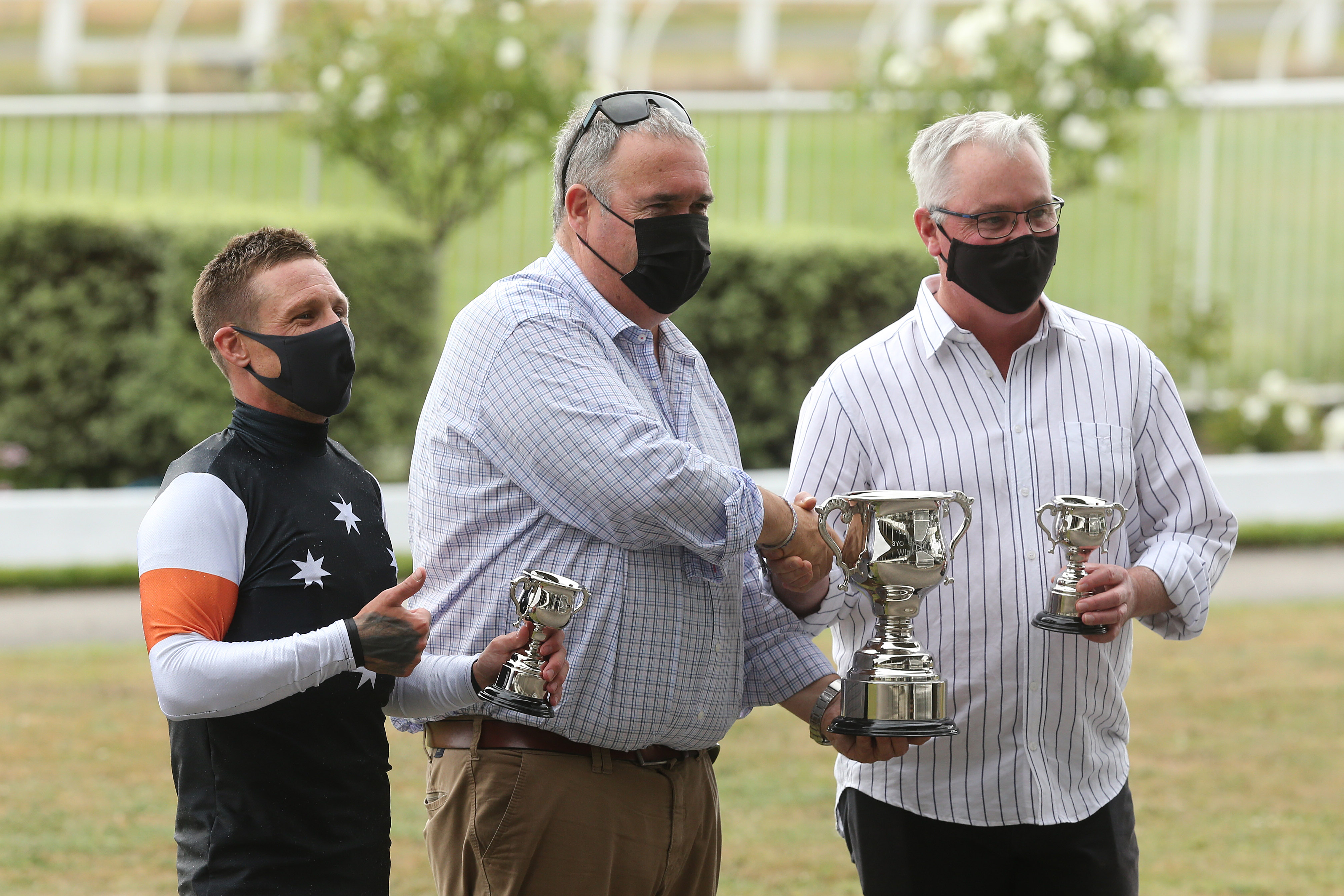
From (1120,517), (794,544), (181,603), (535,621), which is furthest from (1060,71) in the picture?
(181,603)

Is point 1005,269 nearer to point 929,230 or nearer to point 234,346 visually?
point 929,230

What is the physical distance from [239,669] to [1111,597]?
63.7 inches

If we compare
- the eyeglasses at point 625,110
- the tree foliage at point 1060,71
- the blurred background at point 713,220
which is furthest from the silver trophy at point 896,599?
the tree foliage at point 1060,71

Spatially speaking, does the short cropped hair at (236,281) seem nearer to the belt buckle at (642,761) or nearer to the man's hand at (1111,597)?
the belt buckle at (642,761)

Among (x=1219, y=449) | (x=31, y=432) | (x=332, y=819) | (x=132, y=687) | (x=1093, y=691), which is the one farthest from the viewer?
(x=1219, y=449)

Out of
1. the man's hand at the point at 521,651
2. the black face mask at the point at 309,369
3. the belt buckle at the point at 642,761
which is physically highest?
the black face mask at the point at 309,369

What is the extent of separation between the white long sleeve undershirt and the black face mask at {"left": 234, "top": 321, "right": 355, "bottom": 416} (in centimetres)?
44

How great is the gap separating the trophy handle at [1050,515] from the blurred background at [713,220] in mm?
3636

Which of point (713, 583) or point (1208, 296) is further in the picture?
point (1208, 296)

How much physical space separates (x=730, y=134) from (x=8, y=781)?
8.89 m

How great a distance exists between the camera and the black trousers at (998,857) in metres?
2.97

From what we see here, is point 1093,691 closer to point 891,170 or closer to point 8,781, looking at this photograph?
point 8,781

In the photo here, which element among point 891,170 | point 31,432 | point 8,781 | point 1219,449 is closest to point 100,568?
point 31,432

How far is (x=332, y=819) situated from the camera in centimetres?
256
